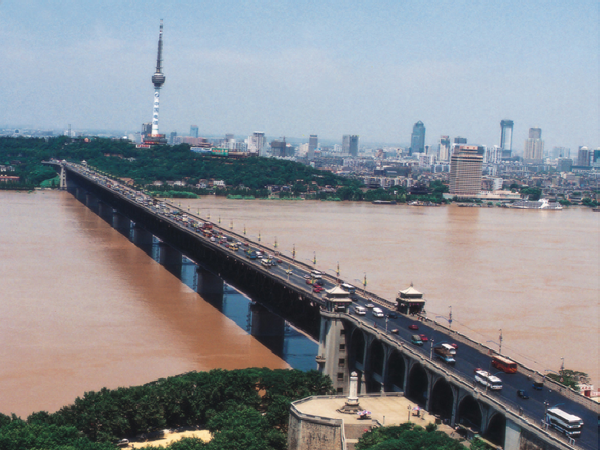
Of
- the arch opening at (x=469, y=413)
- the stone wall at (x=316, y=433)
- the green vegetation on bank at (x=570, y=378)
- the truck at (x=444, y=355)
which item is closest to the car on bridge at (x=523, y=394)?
the arch opening at (x=469, y=413)

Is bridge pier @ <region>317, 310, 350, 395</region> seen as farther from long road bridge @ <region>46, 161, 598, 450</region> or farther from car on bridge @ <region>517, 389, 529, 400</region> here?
car on bridge @ <region>517, 389, 529, 400</region>

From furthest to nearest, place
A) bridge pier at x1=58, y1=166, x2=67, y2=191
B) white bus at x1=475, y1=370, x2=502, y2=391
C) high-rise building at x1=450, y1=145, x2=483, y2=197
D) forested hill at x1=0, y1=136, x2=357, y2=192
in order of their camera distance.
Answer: high-rise building at x1=450, y1=145, x2=483, y2=197
forested hill at x1=0, y1=136, x2=357, y2=192
bridge pier at x1=58, y1=166, x2=67, y2=191
white bus at x1=475, y1=370, x2=502, y2=391

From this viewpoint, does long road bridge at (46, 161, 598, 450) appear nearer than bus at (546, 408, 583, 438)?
No

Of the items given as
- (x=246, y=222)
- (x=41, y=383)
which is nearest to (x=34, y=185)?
(x=246, y=222)

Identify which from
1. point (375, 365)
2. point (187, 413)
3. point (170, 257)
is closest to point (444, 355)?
point (375, 365)

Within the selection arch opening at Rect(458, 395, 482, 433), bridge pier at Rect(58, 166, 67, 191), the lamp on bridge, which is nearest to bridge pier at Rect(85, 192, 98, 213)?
bridge pier at Rect(58, 166, 67, 191)

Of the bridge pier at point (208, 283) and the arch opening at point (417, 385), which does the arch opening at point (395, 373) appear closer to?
the arch opening at point (417, 385)

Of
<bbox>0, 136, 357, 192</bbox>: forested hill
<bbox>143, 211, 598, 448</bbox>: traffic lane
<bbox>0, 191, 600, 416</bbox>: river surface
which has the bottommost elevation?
<bbox>0, 191, 600, 416</bbox>: river surface

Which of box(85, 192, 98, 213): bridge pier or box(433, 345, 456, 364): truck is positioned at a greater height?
box(433, 345, 456, 364): truck
